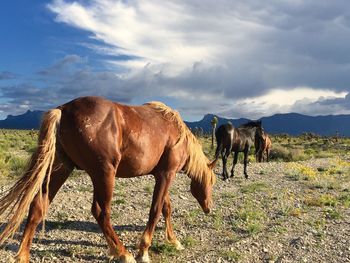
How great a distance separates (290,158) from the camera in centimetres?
2745

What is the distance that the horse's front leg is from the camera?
6383mm

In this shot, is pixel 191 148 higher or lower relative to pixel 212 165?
higher

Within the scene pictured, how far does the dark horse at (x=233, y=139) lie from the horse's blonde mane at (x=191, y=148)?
7121 millimetres

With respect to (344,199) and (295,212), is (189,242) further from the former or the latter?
(344,199)

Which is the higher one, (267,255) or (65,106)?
(65,106)

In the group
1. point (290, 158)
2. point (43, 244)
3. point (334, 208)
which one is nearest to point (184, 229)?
point (43, 244)

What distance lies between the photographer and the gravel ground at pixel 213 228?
673cm

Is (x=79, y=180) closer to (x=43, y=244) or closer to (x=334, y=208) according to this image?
(x=43, y=244)

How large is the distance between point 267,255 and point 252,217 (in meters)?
2.21

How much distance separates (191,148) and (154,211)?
4.77ft

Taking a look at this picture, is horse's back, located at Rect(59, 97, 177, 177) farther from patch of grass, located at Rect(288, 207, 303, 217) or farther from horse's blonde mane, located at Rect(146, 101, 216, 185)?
patch of grass, located at Rect(288, 207, 303, 217)

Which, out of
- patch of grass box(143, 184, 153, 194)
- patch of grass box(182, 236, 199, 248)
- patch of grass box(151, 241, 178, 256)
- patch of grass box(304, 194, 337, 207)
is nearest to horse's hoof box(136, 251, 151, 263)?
patch of grass box(151, 241, 178, 256)

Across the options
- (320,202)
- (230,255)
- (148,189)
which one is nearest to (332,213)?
(320,202)

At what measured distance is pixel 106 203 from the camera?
19.0ft
